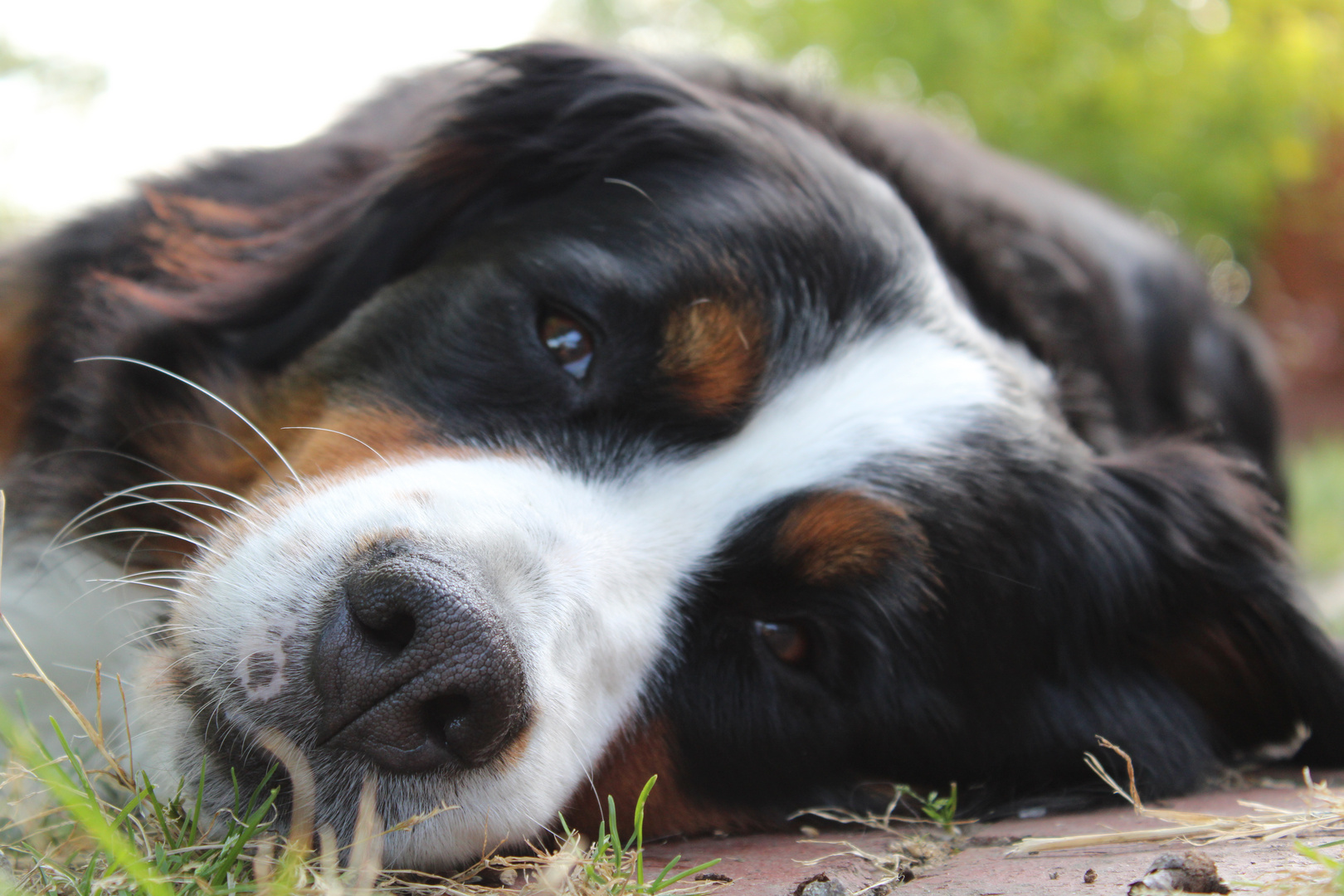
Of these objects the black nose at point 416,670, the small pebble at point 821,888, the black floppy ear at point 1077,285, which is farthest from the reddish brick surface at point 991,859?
the black floppy ear at point 1077,285

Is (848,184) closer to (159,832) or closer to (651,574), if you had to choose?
(651,574)

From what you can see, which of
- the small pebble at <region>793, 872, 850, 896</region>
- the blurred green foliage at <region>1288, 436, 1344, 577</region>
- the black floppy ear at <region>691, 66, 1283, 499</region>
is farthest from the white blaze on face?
the blurred green foliage at <region>1288, 436, 1344, 577</region>

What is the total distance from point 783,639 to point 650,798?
1.30ft

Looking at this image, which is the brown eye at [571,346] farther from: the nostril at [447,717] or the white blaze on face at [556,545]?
the nostril at [447,717]

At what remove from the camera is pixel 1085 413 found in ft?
9.45

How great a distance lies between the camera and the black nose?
155cm

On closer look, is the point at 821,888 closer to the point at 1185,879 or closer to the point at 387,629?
the point at 1185,879

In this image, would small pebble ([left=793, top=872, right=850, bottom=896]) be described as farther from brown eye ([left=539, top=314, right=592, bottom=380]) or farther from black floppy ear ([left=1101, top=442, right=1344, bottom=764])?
black floppy ear ([left=1101, top=442, right=1344, bottom=764])

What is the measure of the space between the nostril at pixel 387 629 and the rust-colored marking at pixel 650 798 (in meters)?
0.48

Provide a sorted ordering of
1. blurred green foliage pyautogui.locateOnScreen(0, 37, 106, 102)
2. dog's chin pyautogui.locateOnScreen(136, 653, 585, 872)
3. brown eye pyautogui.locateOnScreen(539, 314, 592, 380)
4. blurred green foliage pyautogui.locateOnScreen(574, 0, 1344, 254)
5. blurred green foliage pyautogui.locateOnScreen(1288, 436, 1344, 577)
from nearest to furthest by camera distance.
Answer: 1. dog's chin pyautogui.locateOnScreen(136, 653, 585, 872)
2. brown eye pyautogui.locateOnScreen(539, 314, 592, 380)
3. blurred green foliage pyautogui.locateOnScreen(1288, 436, 1344, 577)
4. blurred green foliage pyautogui.locateOnScreen(574, 0, 1344, 254)
5. blurred green foliage pyautogui.locateOnScreen(0, 37, 106, 102)

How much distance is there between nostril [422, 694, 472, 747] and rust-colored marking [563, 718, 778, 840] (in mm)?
354

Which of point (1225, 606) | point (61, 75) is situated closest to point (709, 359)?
point (1225, 606)

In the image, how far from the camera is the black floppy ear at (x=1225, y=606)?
248cm

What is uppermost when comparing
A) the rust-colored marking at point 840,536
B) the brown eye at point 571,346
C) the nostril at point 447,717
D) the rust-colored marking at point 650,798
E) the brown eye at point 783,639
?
the brown eye at point 571,346
